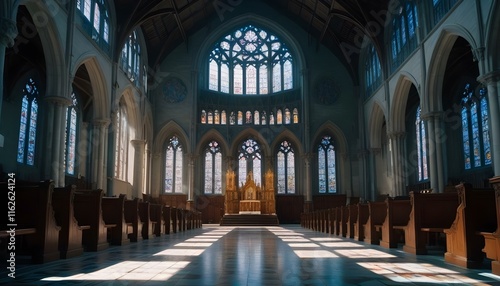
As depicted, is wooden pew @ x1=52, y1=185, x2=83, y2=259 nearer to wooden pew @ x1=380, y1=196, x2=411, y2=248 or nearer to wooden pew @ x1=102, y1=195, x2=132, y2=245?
wooden pew @ x1=102, y1=195, x2=132, y2=245

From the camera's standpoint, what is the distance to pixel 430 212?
7867mm

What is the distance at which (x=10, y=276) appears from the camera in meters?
4.65

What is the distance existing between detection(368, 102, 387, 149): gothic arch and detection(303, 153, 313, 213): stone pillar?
4205mm

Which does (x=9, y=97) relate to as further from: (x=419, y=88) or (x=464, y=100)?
(x=464, y=100)

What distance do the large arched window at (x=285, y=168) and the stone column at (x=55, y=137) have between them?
57.2 feet

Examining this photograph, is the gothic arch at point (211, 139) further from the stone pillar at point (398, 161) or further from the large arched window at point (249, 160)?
the stone pillar at point (398, 161)

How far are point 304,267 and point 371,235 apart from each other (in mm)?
5156

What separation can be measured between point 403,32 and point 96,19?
14.3m

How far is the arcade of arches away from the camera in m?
16.2

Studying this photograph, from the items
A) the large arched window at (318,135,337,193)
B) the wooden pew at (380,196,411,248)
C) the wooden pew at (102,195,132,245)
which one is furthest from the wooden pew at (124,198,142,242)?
the large arched window at (318,135,337,193)

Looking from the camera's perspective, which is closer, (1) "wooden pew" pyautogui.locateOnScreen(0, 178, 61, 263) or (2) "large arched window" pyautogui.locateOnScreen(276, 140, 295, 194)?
(1) "wooden pew" pyautogui.locateOnScreen(0, 178, 61, 263)

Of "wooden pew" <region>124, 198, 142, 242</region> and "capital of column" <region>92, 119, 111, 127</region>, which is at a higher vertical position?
"capital of column" <region>92, 119, 111, 127</region>

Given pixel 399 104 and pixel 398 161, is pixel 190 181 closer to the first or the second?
pixel 398 161

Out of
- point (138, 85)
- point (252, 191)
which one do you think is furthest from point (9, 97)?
point (252, 191)
